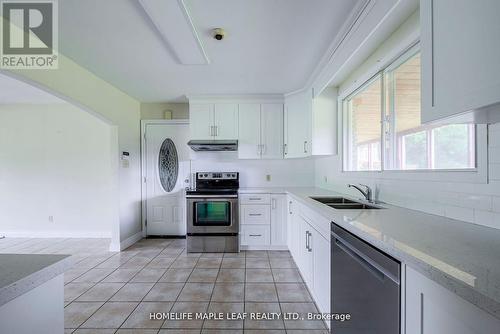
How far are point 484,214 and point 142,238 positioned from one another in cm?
436

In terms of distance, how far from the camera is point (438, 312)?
715 mm

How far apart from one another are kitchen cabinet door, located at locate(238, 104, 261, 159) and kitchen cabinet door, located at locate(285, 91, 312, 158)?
1.51ft

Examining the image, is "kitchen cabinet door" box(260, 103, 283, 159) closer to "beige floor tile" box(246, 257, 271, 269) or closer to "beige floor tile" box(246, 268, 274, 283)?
"beige floor tile" box(246, 257, 271, 269)

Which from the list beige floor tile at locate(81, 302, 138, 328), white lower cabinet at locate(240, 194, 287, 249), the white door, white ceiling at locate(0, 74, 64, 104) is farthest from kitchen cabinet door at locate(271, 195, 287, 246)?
white ceiling at locate(0, 74, 64, 104)

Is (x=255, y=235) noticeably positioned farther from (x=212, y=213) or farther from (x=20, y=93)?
(x=20, y=93)

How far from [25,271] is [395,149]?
90.3 inches

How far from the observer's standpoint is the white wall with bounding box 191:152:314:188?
3.99 meters

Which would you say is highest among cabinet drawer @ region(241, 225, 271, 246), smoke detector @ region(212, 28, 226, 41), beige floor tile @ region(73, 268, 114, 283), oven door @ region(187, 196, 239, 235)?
smoke detector @ region(212, 28, 226, 41)

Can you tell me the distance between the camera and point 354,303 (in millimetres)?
1243

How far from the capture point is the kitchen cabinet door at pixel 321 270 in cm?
167

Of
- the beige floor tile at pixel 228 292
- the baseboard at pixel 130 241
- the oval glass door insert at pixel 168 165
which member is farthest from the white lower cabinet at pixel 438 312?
the oval glass door insert at pixel 168 165

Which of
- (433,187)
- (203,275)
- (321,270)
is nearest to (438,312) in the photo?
(433,187)

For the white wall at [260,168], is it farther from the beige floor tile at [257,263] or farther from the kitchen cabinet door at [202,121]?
the beige floor tile at [257,263]

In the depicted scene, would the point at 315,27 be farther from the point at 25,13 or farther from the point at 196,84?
the point at 25,13
